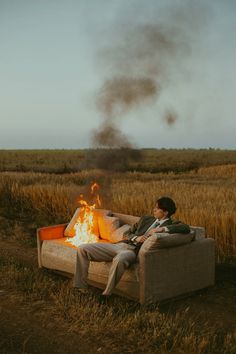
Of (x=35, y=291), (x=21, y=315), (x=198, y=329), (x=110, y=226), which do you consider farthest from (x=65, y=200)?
(x=198, y=329)

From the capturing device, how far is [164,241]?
250 inches

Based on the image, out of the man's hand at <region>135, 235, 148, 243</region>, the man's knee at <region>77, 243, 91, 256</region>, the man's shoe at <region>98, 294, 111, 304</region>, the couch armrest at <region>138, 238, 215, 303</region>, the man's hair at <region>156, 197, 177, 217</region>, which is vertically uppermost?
the man's hair at <region>156, 197, 177, 217</region>

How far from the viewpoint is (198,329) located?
5.54m

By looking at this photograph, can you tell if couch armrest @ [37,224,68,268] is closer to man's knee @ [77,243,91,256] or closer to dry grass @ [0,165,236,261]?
dry grass @ [0,165,236,261]

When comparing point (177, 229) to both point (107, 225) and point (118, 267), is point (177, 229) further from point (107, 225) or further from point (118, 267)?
point (107, 225)

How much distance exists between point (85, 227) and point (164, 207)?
209 cm

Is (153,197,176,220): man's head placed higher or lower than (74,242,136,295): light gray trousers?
higher

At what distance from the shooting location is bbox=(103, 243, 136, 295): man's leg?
624 cm

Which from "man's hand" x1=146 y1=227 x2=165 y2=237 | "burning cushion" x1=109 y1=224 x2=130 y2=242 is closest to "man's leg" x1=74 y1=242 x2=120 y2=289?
"man's hand" x1=146 y1=227 x2=165 y2=237

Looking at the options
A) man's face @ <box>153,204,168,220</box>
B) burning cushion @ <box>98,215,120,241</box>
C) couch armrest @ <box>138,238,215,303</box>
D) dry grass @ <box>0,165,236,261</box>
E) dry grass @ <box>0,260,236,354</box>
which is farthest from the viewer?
dry grass @ <box>0,165,236,261</box>

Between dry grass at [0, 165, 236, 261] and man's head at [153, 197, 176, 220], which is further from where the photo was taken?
dry grass at [0, 165, 236, 261]

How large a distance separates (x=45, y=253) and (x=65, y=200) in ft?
16.2

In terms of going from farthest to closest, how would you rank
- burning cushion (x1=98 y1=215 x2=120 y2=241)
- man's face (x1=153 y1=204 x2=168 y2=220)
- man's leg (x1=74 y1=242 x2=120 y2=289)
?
1. burning cushion (x1=98 y1=215 x2=120 y2=241)
2. man's face (x1=153 y1=204 x2=168 y2=220)
3. man's leg (x1=74 y1=242 x2=120 y2=289)

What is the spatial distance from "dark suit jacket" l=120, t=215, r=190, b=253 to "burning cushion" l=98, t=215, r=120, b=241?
0.61 metres
